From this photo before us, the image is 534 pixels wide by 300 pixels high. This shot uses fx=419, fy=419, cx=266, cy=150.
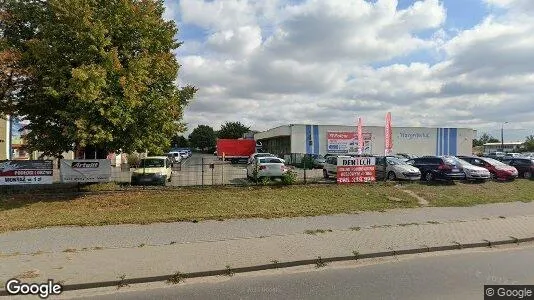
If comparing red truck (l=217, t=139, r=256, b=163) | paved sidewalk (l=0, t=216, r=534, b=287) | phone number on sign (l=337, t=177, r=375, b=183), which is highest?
red truck (l=217, t=139, r=256, b=163)

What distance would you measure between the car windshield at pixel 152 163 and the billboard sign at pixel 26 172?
5487 mm

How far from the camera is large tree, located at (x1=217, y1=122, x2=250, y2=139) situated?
110m

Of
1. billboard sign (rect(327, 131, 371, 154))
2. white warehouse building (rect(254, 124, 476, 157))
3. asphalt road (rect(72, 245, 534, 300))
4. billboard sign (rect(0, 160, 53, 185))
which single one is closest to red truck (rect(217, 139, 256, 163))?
white warehouse building (rect(254, 124, 476, 157))

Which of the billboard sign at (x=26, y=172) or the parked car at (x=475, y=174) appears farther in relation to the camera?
the parked car at (x=475, y=174)

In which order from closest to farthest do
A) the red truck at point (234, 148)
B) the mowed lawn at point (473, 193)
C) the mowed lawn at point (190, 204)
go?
the mowed lawn at point (190, 204)
the mowed lawn at point (473, 193)
the red truck at point (234, 148)

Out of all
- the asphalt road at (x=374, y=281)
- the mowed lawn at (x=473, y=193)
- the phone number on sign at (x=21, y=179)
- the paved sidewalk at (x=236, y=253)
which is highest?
the phone number on sign at (x=21, y=179)

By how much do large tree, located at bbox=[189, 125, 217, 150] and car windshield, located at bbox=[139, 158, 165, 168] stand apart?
352ft

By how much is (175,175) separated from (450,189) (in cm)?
1359

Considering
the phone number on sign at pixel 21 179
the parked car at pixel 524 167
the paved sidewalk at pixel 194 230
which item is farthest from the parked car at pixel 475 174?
the phone number on sign at pixel 21 179

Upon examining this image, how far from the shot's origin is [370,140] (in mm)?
51594

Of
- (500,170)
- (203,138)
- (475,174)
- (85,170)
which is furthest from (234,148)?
(203,138)

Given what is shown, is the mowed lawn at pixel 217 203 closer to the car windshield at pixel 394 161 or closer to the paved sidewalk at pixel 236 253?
the paved sidewalk at pixel 236 253

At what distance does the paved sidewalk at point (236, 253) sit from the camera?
23.3ft

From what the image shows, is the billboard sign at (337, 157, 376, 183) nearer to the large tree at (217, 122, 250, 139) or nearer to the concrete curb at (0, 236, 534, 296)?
the concrete curb at (0, 236, 534, 296)
